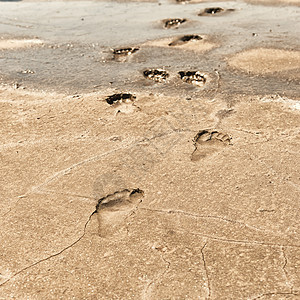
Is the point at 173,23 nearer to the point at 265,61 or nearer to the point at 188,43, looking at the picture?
the point at 188,43

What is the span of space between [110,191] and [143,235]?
55cm

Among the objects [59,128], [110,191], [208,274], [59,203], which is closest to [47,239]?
[59,203]

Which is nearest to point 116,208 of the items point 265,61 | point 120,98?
point 120,98

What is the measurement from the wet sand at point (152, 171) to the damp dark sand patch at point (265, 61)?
0.03 meters

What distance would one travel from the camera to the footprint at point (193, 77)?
186 inches

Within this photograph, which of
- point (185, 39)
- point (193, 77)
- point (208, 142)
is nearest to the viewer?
point (208, 142)

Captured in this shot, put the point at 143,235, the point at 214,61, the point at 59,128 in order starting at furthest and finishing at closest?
1. the point at 214,61
2. the point at 59,128
3. the point at 143,235

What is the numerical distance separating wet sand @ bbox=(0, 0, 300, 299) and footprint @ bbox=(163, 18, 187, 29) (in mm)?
1167

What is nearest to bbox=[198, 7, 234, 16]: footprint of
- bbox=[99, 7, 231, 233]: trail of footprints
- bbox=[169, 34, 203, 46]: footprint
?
bbox=[169, 34, 203, 46]: footprint

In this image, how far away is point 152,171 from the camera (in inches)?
122

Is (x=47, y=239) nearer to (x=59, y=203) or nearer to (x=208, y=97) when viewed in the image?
(x=59, y=203)

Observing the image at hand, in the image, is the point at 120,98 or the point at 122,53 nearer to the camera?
the point at 120,98

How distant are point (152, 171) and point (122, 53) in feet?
11.0

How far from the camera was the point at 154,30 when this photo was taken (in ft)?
22.9
